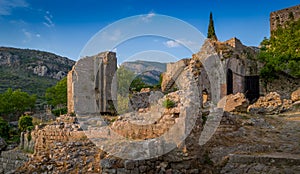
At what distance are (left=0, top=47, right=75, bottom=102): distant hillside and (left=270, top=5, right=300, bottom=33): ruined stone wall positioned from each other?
1800 inches

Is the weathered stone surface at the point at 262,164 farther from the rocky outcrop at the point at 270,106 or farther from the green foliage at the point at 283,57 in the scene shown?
the green foliage at the point at 283,57

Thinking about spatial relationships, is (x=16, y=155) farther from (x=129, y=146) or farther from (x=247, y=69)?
(x=247, y=69)

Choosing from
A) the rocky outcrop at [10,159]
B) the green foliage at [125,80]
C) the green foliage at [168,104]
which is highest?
the green foliage at [125,80]

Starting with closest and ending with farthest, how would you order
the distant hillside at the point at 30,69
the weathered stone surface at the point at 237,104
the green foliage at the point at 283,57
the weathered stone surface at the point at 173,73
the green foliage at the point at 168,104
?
1. the green foliage at the point at 168,104
2. the weathered stone surface at the point at 237,104
3. the green foliage at the point at 283,57
4. the weathered stone surface at the point at 173,73
5. the distant hillside at the point at 30,69

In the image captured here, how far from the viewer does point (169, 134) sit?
546 cm

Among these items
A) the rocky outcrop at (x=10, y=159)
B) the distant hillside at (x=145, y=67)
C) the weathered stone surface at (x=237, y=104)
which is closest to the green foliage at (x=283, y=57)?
the weathered stone surface at (x=237, y=104)

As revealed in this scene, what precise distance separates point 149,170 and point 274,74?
15.7 metres

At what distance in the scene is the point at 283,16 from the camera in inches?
975

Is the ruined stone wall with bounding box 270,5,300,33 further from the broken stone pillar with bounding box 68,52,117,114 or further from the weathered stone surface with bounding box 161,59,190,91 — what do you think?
the broken stone pillar with bounding box 68,52,117,114

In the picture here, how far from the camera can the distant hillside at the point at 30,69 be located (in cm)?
6094

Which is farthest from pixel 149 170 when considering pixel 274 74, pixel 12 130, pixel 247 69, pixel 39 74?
pixel 39 74

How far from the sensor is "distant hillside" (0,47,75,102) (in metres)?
60.9

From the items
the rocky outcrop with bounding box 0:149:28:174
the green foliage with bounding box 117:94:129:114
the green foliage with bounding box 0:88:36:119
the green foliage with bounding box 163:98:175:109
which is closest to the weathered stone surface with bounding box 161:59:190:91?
the green foliage with bounding box 117:94:129:114

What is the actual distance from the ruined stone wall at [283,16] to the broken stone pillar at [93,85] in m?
17.8
